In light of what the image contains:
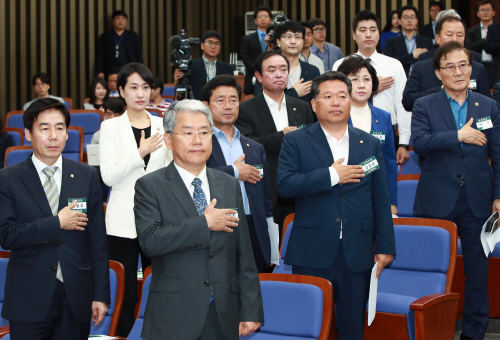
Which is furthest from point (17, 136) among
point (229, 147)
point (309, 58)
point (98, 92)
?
point (229, 147)

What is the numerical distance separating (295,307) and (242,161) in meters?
0.75

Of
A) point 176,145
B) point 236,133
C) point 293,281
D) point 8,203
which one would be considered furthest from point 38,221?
point 236,133

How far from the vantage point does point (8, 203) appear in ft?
6.63

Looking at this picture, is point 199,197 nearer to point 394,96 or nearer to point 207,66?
point 394,96

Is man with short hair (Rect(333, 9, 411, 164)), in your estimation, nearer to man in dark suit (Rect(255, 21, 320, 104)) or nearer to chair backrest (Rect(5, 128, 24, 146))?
man in dark suit (Rect(255, 21, 320, 104))

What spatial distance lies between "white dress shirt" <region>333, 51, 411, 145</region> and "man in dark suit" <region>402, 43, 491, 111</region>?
0.53 feet

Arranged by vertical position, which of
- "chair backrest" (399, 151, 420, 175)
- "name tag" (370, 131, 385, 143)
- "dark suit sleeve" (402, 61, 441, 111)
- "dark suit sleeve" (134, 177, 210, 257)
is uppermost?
"dark suit sleeve" (402, 61, 441, 111)

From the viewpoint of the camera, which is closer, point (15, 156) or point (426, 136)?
point (426, 136)

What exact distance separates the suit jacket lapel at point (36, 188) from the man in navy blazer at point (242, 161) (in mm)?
742

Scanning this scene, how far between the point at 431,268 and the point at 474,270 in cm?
28

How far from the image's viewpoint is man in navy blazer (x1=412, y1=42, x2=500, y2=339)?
2.71 m

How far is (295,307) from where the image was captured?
2.10 m

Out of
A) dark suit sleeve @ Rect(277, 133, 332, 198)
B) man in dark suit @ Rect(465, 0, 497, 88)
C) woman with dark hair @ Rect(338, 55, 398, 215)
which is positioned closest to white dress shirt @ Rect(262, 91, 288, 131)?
woman with dark hair @ Rect(338, 55, 398, 215)

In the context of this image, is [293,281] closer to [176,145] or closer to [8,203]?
[176,145]
